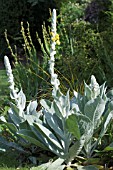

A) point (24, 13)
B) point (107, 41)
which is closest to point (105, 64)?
point (107, 41)

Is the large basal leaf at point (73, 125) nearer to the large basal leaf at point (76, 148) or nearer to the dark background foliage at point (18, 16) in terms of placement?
the large basal leaf at point (76, 148)

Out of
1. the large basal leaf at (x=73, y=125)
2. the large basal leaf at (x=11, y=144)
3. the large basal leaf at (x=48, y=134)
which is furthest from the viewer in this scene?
the large basal leaf at (x=11, y=144)

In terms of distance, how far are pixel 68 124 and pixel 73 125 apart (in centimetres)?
6

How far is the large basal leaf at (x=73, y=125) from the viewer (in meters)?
4.46

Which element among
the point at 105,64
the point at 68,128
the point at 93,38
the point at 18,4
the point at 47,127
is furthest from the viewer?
the point at 18,4

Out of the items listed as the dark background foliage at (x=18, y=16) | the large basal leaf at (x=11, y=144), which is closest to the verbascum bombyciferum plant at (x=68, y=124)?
the large basal leaf at (x=11, y=144)

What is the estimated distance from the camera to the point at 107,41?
7.91 metres

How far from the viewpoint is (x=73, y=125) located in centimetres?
450

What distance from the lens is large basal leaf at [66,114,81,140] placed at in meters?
4.46

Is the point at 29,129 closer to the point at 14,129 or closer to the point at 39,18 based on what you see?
the point at 14,129

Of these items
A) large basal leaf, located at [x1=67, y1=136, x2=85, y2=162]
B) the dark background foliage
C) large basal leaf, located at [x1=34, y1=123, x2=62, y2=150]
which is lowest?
large basal leaf, located at [x1=67, y1=136, x2=85, y2=162]

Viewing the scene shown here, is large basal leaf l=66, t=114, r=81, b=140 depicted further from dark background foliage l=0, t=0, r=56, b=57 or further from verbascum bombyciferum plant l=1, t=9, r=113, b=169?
dark background foliage l=0, t=0, r=56, b=57

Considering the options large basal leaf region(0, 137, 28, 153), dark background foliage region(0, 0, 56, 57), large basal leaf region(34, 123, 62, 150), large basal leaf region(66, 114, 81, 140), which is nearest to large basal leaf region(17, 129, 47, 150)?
large basal leaf region(34, 123, 62, 150)

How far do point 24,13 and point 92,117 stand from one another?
651 centimetres
